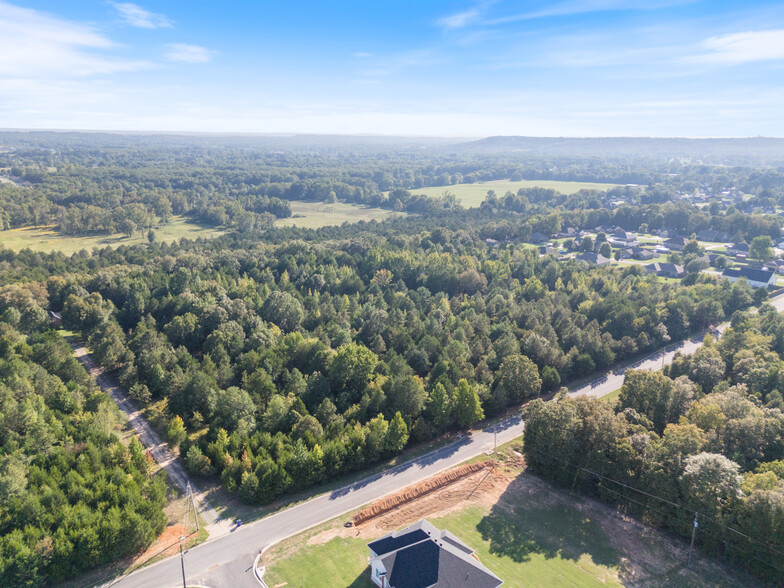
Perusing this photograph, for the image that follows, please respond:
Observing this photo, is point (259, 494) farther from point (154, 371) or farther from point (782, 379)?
point (782, 379)

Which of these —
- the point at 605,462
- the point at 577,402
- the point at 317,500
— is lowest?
Answer: the point at 317,500

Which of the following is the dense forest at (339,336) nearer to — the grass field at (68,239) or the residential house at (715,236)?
the grass field at (68,239)

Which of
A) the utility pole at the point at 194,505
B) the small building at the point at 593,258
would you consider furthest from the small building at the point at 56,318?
the small building at the point at 593,258

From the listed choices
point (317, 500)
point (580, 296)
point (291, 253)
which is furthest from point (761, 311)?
point (291, 253)

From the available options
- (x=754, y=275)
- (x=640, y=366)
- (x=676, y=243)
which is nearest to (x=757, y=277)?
(x=754, y=275)

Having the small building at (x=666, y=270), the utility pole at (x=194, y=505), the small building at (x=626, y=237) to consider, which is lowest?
the utility pole at (x=194, y=505)

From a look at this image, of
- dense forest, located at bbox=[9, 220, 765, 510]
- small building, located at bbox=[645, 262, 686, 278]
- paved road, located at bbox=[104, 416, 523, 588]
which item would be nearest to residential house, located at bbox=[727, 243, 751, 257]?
small building, located at bbox=[645, 262, 686, 278]

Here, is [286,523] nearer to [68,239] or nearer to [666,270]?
[666,270]
